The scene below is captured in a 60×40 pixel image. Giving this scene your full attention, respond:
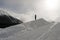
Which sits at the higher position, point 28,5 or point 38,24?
point 28,5

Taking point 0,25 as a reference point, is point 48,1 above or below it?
above

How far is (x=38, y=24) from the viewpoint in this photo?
2.18m

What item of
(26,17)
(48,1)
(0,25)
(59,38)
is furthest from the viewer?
(48,1)

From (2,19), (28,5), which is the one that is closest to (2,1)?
(28,5)

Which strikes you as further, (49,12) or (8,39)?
(49,12)

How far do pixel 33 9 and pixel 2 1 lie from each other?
29.6 inches

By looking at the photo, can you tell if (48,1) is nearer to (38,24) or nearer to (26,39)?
(38,24)

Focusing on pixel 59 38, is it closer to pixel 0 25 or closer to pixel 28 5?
pixel 0 25

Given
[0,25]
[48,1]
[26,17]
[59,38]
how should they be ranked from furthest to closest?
1. [48,1]
2. [26,17]
3. [0,25]
4. [59,38]

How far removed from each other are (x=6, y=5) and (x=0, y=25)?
A: 1.03 m

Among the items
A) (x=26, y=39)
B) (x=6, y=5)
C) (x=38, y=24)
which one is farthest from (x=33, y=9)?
(x=26, y=39)

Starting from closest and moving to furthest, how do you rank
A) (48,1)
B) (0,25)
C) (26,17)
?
(0,25) < (26,17) < (48,1)

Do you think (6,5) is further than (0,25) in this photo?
Yes

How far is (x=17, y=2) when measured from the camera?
3.18 m
